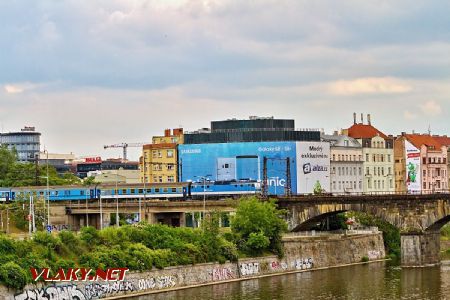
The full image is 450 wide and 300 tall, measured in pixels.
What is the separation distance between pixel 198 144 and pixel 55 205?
37.7 m

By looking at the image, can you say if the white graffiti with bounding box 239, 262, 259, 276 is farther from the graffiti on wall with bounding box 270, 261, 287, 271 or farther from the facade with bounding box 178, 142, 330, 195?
the facade with bounding box 178, 142, 330, 195

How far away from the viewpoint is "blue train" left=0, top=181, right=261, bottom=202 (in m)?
163

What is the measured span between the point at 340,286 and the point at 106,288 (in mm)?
25312

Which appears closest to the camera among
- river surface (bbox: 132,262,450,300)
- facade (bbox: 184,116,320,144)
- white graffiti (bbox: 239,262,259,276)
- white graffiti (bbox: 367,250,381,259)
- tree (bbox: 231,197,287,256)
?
river surface (bbox: 132,262,450,300)

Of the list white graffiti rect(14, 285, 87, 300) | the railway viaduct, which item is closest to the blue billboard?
the railway viaduct

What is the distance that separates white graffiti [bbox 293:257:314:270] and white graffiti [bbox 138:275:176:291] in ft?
83.7

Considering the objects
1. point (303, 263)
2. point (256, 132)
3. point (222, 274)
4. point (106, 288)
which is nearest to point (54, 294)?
point (106, 288)

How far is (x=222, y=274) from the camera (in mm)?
112375

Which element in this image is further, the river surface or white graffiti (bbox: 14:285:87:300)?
the river surface

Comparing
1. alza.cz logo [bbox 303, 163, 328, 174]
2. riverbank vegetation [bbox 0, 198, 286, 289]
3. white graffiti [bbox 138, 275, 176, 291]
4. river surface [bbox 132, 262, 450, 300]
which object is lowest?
river surface [bbox 132, 262, 450, 300]

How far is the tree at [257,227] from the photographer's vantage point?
120875 millimetres

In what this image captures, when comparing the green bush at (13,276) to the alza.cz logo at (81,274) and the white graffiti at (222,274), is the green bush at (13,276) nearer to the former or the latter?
the alza.cz logo at (81,274)

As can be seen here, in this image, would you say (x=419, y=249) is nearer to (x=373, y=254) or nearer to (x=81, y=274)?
(x=373, y=254)

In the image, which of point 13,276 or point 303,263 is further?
point 303,263
